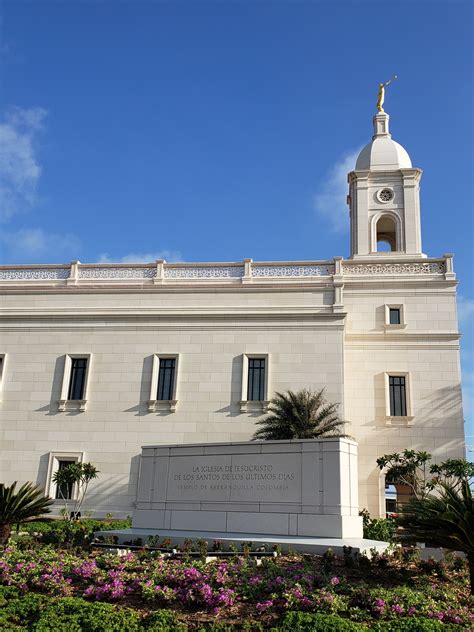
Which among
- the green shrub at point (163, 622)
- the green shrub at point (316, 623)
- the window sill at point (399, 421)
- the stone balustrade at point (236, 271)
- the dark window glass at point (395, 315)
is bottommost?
the green shrub at point (163, 622)

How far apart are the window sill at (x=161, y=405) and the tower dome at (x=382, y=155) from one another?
17457 millimetres

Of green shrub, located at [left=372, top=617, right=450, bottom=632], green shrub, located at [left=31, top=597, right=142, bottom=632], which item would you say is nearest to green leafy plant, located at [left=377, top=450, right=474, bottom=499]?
green shrub, located at [left=372, top=617, right=450, bottom=632]

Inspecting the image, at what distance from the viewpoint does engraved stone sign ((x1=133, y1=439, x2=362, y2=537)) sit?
1495cm

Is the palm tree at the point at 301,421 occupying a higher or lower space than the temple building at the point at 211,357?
lower

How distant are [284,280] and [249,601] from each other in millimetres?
22469

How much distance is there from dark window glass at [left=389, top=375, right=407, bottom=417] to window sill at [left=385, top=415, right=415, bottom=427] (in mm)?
285

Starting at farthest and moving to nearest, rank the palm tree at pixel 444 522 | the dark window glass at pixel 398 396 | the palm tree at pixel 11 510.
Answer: the dark window glass at pixel 398 396 < the palm tree at pixel 11 510 < the palm tree at pixel 444 522

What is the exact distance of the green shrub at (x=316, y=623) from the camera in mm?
8633

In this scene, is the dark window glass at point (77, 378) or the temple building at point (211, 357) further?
the dark window glass at point (77, 378)

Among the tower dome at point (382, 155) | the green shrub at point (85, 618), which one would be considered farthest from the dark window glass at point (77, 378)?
the green shrub at point (85, 618)

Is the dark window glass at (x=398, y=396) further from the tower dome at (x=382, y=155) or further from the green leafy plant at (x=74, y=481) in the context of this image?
the green leafy plant at (x=74, y=481)

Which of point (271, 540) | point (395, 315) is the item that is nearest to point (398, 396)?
point (395, 315)

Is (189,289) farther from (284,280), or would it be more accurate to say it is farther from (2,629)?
(2,629)

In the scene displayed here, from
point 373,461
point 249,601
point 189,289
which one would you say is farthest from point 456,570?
point 189,289
